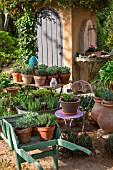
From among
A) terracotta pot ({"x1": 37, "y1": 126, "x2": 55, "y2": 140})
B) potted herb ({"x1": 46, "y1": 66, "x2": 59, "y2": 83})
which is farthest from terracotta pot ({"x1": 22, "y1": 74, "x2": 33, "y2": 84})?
terracotta pot ({"x1": 37, "y1": 126, "x2": 55, "y2": 140})

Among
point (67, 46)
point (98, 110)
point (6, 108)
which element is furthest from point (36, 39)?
point (98, 110)

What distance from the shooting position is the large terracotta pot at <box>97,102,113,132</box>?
194 inches

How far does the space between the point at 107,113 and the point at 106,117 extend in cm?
7

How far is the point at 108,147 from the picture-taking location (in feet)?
14.0

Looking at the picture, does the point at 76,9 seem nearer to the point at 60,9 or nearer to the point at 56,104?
the point at 60,9

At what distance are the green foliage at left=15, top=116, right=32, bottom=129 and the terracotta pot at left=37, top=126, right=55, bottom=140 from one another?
0.16 m

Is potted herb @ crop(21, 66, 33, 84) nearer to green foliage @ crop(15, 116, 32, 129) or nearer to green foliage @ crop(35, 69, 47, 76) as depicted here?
green foliage @ crop(35, 69, 47, 76)

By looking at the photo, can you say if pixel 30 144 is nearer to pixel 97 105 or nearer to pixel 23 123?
pixel 23 123

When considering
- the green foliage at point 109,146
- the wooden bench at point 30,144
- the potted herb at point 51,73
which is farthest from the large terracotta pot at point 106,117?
the potted herb at point 51,73

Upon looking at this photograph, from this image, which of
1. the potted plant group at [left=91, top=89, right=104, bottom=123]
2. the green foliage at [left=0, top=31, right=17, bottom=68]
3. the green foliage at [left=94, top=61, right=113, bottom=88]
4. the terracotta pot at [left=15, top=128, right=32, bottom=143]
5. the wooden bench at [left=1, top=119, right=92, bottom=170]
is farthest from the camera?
the green foliage at [left=0, top=31, right=17, bottom=68]

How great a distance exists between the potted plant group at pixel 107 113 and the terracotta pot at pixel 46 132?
1280 millimetres

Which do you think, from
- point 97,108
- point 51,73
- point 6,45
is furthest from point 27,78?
point 6,45

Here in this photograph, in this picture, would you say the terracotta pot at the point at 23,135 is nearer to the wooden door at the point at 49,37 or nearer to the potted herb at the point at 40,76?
the potted herb at the point at 40,76

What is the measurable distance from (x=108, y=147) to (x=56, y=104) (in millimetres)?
1497
